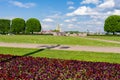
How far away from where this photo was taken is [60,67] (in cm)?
950

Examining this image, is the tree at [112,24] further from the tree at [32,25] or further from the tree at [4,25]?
the tree at [4,25]

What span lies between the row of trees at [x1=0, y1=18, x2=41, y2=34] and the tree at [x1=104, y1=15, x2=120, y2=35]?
91.1 feet

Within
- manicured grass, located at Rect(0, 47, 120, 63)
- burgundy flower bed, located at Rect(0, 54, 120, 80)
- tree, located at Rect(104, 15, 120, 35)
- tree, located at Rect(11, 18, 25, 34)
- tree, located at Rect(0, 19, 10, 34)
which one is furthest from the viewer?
tree, located at Rect(11, 18, 25, 34)

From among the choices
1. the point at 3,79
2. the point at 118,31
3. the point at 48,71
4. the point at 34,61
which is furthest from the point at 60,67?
the point at 118,31

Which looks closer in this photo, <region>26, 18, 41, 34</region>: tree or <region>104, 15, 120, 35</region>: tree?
<region>104, 15, 120, 35</region>: tree

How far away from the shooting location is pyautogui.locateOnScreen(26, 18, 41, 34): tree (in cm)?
9369

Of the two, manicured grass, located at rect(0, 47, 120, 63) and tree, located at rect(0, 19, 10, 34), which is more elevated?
tree, located at rect(0, 19, 10, 34)

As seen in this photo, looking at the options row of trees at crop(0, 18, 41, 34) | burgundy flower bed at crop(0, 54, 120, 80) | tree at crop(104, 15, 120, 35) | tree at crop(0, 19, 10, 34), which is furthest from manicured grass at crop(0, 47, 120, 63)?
row of trees at crop(0, 18, 41, 34)

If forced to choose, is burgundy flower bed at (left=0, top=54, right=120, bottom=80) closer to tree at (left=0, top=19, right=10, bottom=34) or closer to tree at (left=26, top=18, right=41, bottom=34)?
tree at (left=0, top=19, right=10, bottom=34)

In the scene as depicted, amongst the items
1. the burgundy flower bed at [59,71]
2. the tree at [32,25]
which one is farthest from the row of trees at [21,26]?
the burgundy flower bed at [59,71]

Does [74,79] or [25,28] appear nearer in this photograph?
[74,79]

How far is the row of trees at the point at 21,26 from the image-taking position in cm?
9031

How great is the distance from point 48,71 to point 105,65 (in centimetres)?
281

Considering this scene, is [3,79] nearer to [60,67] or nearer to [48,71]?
[48,71]
